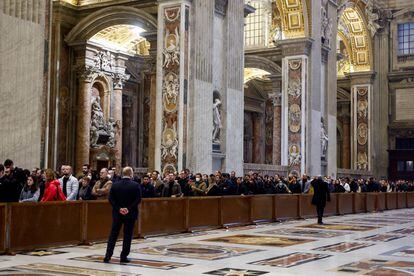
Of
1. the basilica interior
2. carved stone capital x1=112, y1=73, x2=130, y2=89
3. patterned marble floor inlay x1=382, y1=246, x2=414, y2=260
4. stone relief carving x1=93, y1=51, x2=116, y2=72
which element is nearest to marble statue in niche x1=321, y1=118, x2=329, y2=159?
the basilica interior

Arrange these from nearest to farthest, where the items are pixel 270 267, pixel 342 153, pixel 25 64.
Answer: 1. pixel 270 267
2. pixel 25 64
3. pixel 342 153

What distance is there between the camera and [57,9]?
19.7 meters

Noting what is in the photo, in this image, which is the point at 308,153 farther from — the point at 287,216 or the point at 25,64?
the point at 25,64

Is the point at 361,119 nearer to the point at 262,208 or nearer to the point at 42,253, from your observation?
the point at 262,208

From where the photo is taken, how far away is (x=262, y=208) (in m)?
14.5

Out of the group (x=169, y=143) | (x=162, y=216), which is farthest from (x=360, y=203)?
(x=162, y=216)

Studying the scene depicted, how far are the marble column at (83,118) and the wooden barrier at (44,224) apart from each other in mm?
11137

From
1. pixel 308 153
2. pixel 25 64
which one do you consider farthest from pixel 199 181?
pixel 308 153

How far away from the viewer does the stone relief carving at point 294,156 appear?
2272 centimetres

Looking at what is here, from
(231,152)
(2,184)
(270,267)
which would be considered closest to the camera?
(270,267)

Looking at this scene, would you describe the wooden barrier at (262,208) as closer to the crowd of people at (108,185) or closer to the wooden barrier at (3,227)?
the crowd of people at (108,185)

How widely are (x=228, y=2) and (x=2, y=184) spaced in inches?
440

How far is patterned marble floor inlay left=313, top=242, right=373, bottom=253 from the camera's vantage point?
957 centimetres

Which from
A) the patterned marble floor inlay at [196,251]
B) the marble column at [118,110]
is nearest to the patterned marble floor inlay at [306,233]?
the patterned marble floor inlay at [196,251]
